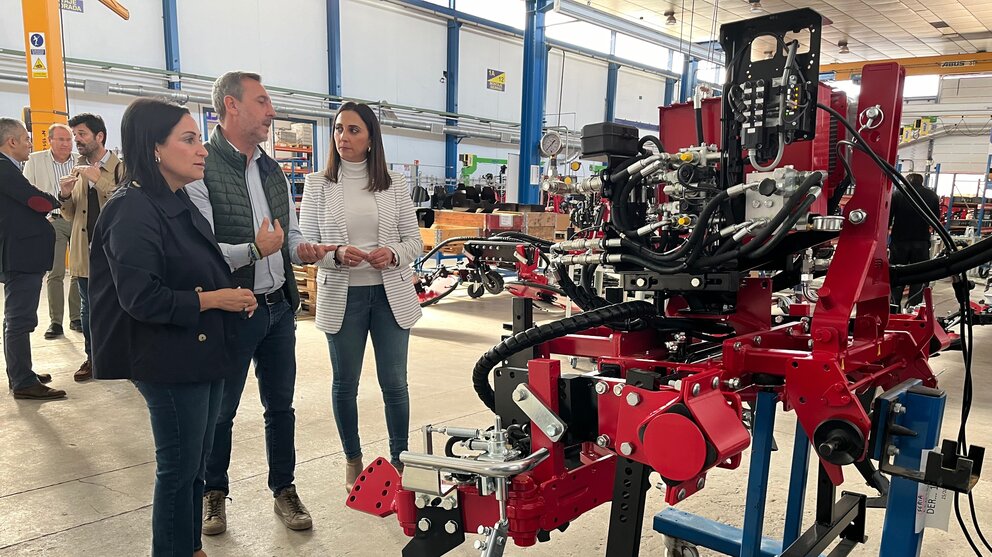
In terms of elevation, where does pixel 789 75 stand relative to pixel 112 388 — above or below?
above

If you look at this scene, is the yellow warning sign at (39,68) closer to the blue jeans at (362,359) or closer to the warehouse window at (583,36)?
the blue jeans at (362,359)

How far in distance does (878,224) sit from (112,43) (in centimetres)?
1059

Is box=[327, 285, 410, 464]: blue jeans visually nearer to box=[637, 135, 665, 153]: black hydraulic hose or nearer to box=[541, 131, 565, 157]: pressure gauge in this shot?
box=[637, 135, 665, 153]: black hydraulic hose

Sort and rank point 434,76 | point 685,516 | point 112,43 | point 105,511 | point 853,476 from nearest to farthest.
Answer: point 685,516 < point 105,511 < point 853,476 < point 112,43 < point 434,76

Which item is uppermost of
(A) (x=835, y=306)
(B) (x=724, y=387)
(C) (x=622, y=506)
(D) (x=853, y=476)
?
(A) (x=835, y=306)

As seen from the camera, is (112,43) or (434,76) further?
(434,76)

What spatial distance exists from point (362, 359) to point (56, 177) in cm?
325

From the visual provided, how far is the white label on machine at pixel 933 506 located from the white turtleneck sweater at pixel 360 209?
70.9 inches

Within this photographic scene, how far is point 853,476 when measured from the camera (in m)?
3.00

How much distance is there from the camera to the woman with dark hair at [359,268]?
97.0 inches

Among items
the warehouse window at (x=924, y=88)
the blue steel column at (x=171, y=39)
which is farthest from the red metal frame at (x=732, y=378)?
the warehouse window at (x=924, y=88)

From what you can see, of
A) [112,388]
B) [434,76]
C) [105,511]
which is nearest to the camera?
[105,511]

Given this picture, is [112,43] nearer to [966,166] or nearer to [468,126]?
[468,126]

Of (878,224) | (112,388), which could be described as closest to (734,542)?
(878,224)
